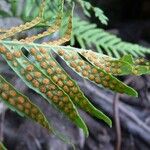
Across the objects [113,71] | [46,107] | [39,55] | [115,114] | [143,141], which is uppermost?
[39,55]

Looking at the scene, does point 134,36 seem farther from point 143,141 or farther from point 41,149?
point 41,149

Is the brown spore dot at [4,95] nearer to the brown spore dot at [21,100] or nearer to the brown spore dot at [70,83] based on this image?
the brown spore dot at [21,100]

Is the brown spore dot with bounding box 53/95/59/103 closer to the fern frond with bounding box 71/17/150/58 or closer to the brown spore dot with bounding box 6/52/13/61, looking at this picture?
the brown spore dot with bounding box 6/52/13/61

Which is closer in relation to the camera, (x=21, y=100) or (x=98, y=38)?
(x=21, y=100)

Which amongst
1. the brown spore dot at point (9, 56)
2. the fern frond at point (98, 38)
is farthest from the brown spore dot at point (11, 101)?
the fern frond at point (98, 38)

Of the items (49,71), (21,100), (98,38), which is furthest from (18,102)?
(98,38)

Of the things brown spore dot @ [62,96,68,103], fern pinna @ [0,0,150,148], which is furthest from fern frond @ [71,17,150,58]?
brown spore dot @ [62,96,68,103]

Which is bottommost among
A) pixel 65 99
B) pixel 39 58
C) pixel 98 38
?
pixel 98 38

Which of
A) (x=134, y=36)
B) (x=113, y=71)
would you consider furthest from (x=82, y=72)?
(x=134, y=36)

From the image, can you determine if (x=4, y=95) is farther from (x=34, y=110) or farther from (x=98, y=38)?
(x=98, y=38)
